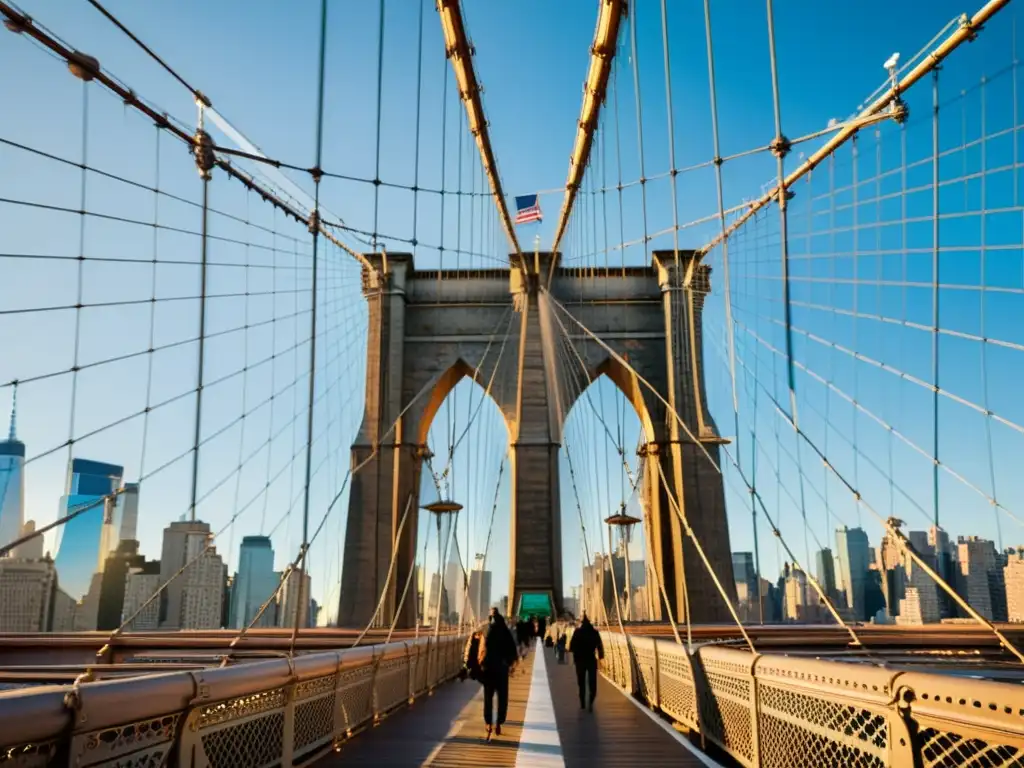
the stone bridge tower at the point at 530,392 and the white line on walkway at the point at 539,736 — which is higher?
the stone bridge tower at the point at 530,392

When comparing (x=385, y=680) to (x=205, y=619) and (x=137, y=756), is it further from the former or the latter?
(x=205, y=619)

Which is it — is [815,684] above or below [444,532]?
below

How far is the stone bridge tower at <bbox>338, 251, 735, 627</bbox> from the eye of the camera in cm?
2755

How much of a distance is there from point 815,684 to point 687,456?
969 inches

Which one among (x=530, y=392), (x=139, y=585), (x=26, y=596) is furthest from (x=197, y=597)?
(x=530, y=392)

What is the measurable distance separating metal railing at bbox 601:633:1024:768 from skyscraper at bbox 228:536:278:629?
19.5 m

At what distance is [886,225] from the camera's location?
576 inches

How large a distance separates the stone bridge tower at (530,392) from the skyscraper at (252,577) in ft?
8.23

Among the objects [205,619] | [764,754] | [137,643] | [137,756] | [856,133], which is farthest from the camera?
[205,619]

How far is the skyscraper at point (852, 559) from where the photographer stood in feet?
72.3

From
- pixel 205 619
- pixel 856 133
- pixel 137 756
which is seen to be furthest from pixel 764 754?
pixel 205 619

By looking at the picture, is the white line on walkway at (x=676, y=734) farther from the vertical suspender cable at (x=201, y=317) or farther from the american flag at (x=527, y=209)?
the american flag at (x=527, y=209)

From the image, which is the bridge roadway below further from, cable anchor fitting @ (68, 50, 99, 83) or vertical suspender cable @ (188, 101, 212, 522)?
cable anchor fitting @ (68, 50, 99, 83)

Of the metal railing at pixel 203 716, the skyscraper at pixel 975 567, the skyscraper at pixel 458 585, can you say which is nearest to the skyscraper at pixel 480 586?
the skyscraper at pixel 458 585
